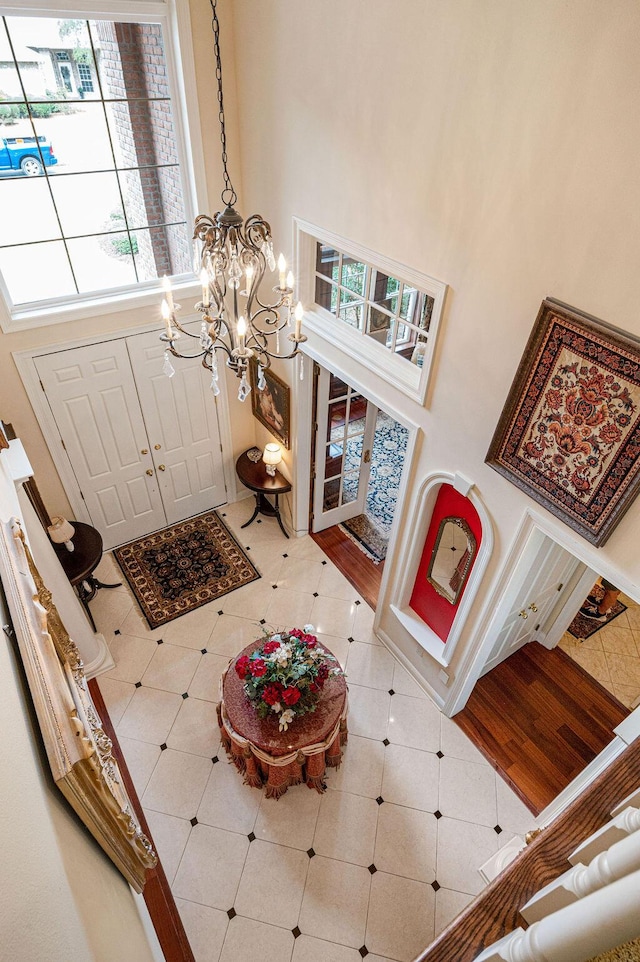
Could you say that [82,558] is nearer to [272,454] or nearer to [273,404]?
[272,454]

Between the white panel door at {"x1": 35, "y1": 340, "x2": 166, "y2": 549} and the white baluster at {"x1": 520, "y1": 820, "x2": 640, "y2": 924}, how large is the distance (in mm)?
5139

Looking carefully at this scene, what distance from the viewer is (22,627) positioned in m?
1.76

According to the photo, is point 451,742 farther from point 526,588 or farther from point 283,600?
point 283,600

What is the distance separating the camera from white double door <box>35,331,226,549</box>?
17.1ft

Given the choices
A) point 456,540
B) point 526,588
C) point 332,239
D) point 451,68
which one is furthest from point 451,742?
point 451,68

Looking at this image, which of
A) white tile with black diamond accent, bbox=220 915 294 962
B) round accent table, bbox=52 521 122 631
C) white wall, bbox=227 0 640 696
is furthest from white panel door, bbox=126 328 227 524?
white tile with black diamond accent, bbox=220 915 294 962

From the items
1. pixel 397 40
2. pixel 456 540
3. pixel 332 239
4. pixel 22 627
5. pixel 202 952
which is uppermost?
pixel 397 40

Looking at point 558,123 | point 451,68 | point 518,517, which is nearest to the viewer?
point 558,123

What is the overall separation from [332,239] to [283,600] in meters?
3.62

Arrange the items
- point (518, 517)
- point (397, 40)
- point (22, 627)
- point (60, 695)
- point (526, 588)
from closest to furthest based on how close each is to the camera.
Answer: point (22, 627) → point (60, 695) → point (397, 40) → point (518, 517) → point (526, 588)

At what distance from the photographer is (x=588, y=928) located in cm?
88

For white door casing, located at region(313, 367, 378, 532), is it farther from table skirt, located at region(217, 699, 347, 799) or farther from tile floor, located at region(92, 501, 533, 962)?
table skirt, located at region(217, 699, 347, 799)

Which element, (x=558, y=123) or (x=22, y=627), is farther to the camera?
(x=558, y=123)

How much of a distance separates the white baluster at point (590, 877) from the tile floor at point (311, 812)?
3.12 meters
